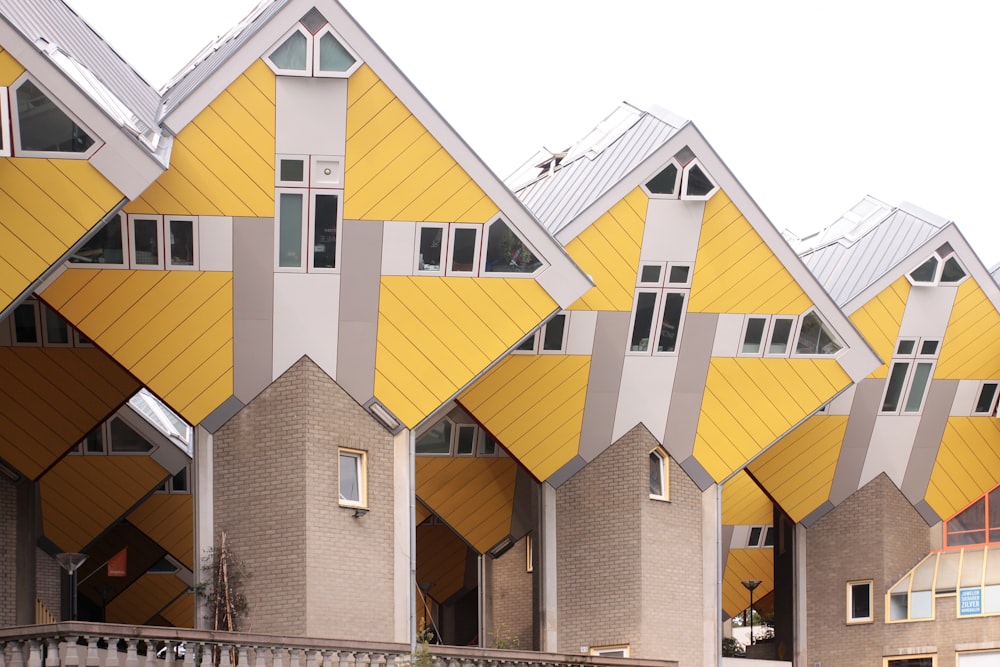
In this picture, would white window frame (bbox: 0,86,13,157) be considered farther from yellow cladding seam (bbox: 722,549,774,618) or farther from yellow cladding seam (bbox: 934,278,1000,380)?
yellow cladding seam (bbox: 722,549,774,618)

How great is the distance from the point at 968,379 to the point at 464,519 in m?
14.0

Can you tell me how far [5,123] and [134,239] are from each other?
5030 mm

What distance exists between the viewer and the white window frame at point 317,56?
104 ft

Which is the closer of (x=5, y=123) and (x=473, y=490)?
(x=5, y=123)

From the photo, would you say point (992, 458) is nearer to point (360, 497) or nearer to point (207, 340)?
point (360, 497)

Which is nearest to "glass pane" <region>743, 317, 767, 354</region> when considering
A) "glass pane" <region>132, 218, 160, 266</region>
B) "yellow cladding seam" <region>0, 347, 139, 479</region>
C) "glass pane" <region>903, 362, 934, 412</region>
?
"glass pane" <region>903, 362, 934, 412</region>

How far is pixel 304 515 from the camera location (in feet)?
105

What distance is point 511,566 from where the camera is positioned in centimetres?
4447

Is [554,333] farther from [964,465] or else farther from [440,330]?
[964,465]

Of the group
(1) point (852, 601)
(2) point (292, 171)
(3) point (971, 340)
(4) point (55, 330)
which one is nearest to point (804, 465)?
(1) point (852, 601)

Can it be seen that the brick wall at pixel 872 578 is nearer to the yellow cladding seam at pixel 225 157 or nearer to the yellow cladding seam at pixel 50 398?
the yellow cladding seam at pixel 50 398

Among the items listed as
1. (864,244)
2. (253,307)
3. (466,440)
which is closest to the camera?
(253,307)

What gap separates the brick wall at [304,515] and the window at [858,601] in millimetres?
17705

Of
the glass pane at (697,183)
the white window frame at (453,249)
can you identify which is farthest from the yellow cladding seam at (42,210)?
the glass pane at (697,183)
